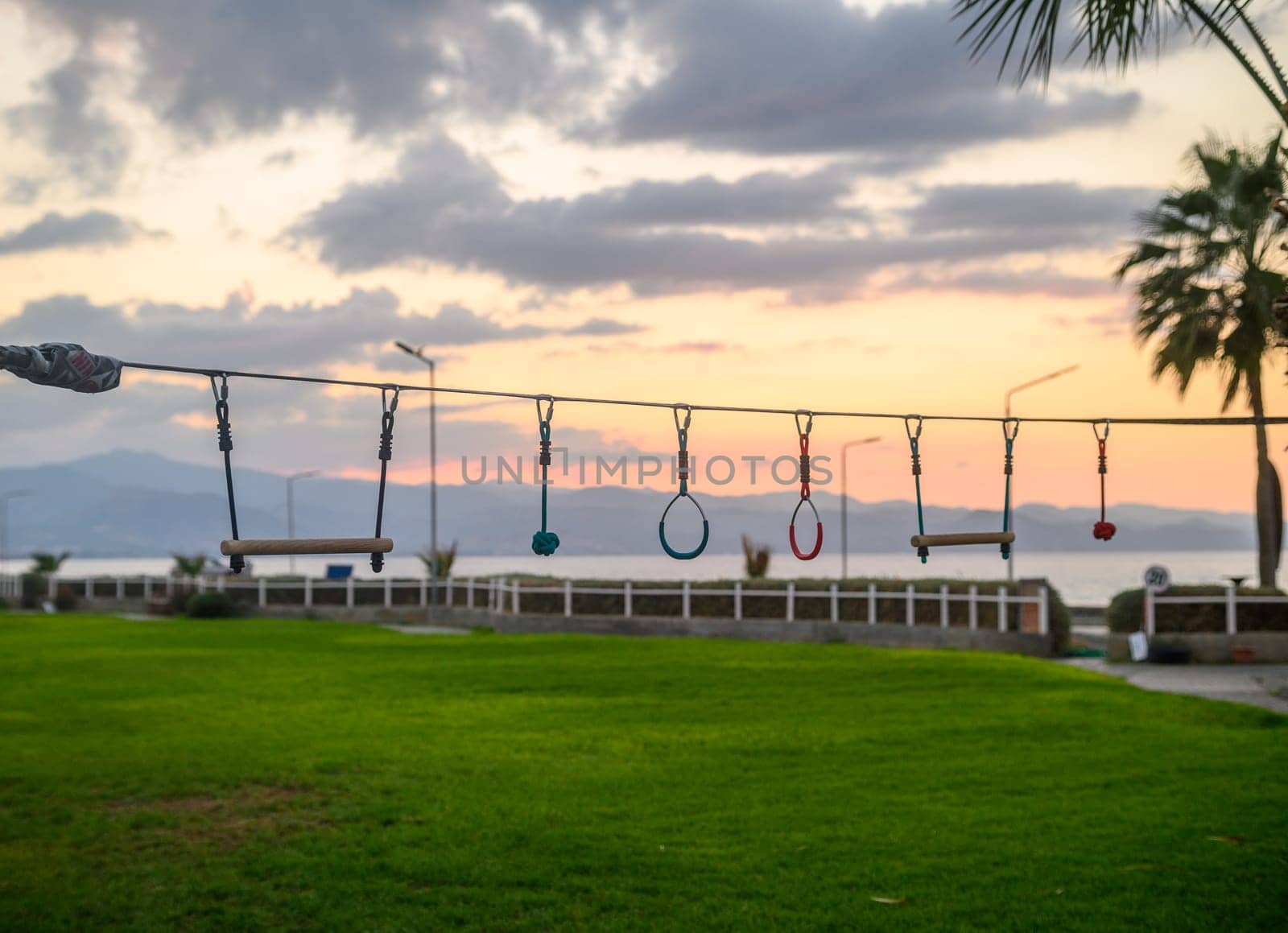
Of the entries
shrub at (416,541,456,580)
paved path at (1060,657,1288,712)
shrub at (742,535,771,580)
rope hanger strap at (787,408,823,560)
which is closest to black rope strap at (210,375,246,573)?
rope hanger strap at (787,408,823,560)

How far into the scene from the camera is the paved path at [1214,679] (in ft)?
64.0

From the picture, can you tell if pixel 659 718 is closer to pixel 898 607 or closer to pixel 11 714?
pixel 11 714

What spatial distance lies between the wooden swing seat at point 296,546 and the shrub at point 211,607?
1580 inches

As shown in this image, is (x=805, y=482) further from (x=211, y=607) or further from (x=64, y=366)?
A: (x=211, y=607)

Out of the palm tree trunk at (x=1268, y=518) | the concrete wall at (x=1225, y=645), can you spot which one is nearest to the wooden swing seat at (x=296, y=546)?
the concrete wall at (x=1225, y=645)

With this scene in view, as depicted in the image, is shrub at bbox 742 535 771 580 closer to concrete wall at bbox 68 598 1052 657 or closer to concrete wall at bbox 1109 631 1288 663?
concrete wall at bbox 68 598 1052 657

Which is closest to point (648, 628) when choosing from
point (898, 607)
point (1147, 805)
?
point (898, 607)

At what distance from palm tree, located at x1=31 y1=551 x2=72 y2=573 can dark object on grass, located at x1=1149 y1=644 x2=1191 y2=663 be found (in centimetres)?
4748

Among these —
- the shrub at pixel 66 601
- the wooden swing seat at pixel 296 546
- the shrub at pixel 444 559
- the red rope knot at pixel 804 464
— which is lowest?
the shrub at pixel 66 601

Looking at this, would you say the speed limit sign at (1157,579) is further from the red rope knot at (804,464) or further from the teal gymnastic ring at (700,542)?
the teal gymnastic ring at (700,542)

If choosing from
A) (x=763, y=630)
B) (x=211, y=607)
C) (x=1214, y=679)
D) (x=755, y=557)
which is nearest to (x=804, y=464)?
(x=1214, y=679)

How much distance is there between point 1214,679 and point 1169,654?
3.12 meters

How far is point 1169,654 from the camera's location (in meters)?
25.4

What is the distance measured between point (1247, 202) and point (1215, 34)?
78.2 ft
